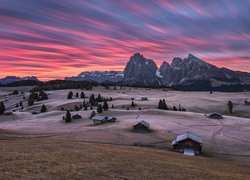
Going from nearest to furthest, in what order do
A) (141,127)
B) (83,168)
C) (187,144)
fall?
1. (83,168)
2. (187,144)
3. (141,127)

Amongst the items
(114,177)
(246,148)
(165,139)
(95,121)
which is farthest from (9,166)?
(95,121)

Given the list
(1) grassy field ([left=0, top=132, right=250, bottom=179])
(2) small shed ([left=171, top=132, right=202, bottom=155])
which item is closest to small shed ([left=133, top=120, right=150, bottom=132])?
(2) small shed ([left=171, top=132, right=202, bottom=155])

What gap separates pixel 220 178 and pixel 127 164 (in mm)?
11615

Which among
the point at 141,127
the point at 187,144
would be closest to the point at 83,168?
the point at 187,144

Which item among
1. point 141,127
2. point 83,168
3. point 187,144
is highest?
point 83,168

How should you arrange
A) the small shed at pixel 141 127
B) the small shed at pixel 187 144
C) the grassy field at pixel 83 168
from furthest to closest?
the small shed at pixel 141 127, the small shed at pixel 187 144, the grassy field at pixel 83 168

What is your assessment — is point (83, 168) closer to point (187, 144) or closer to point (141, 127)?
point (187, 144)

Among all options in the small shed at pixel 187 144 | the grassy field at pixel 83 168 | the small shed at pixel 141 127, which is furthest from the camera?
the small shed at pixel 141 127

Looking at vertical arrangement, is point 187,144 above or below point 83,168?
below

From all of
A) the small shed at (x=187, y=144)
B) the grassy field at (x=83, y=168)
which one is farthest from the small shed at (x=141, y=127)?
the grassy field at (x=83, y=168)

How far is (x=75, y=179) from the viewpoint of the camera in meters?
28.4

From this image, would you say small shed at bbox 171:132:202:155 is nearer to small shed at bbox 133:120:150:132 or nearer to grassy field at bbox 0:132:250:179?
small shed at bbox 133:120:150:132

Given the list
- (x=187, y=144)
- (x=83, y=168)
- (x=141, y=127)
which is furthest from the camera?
(x=141, y=127)

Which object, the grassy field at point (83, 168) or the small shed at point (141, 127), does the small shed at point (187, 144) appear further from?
the grassy field at point (83, 168)
